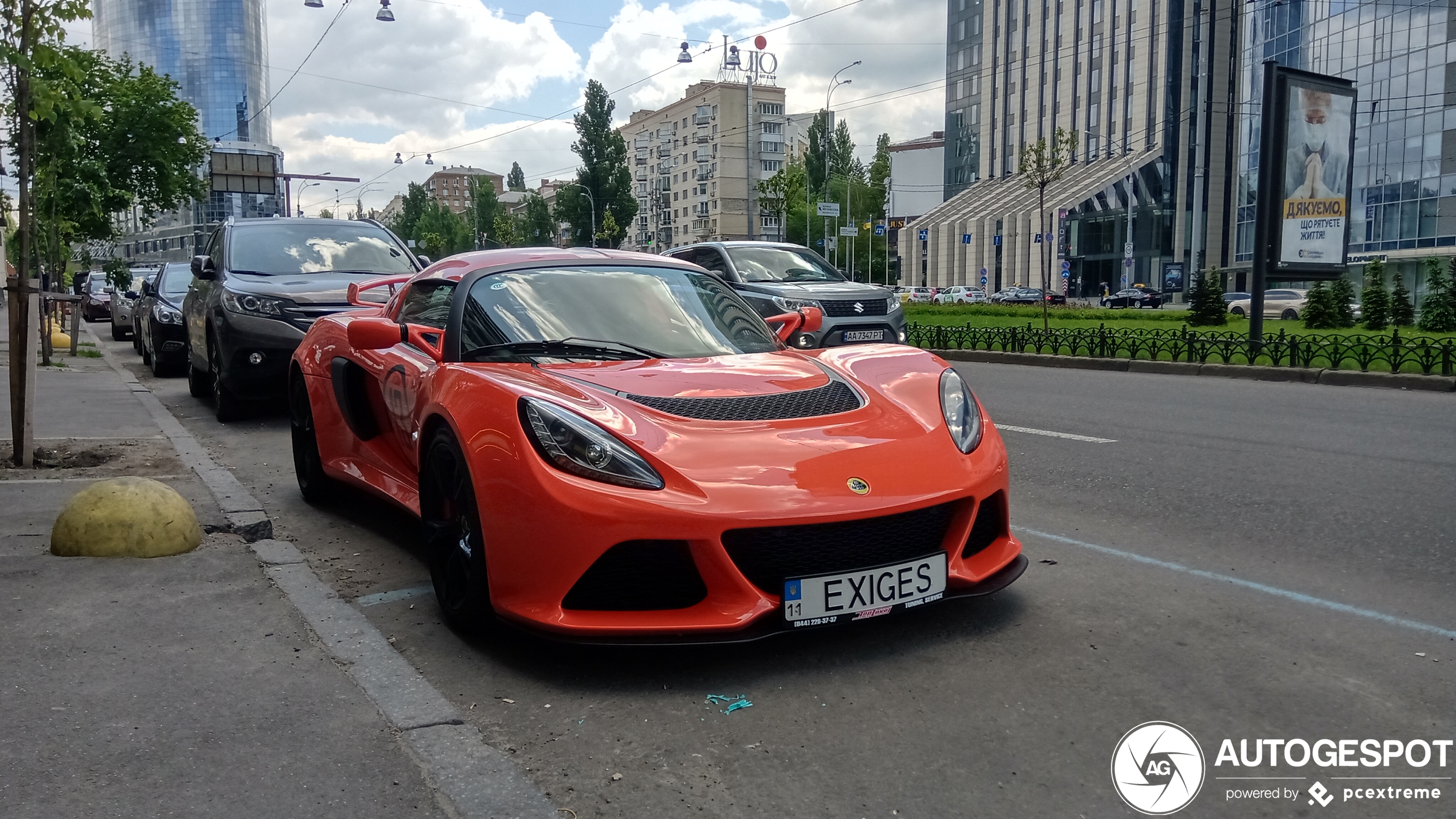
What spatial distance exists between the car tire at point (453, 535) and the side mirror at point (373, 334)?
60 centimetres

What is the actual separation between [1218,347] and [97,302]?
33.6 meters

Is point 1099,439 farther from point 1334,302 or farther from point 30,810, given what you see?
point 1334,302

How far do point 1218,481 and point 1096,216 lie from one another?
63538mm

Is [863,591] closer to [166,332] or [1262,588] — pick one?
[1262,588]

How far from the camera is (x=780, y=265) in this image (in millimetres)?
14461

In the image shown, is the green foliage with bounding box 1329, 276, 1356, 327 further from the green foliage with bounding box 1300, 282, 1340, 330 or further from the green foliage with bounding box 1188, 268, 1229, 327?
the green foliage with bounding box 1188, 268, 1229, 327

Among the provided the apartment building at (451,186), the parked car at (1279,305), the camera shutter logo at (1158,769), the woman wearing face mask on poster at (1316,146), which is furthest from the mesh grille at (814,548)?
the apartment building at (451,186)

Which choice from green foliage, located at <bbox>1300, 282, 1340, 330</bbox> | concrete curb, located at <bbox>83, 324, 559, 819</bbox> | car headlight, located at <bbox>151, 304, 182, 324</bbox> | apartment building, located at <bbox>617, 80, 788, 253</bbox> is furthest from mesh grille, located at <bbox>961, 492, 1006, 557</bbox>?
apartment building, located at <bbox>617, 80, 788, 253</bbox>

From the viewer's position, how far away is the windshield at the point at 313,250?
1000 cm

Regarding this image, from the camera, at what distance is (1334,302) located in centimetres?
2345

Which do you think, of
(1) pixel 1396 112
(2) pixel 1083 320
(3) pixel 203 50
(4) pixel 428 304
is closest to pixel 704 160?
(3) pixel 203 50

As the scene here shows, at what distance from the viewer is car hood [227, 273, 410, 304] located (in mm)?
9273

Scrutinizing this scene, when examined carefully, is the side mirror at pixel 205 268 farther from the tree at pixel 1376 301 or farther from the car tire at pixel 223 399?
the tree at pixel 1376 301

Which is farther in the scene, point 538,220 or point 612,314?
point 538,220
